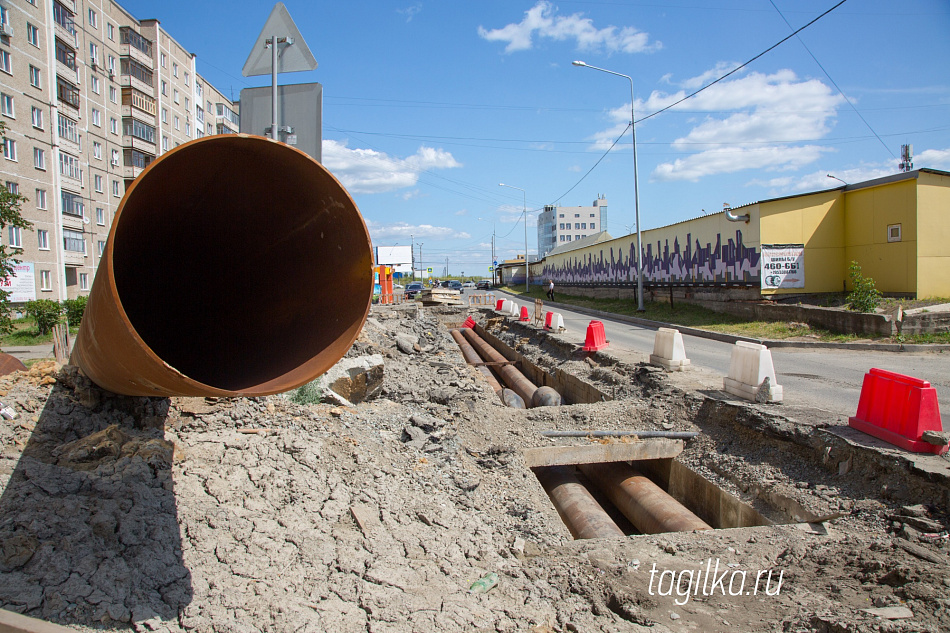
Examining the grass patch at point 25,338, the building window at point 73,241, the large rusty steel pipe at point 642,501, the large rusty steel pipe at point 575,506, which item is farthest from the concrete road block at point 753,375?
the building window at point 73,241

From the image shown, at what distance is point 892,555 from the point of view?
12.8 feet

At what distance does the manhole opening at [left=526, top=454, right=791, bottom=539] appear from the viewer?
226 inches

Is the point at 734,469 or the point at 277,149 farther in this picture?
the point at 734,469

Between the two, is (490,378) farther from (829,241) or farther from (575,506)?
(829,241)

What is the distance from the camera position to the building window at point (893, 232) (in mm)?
16125

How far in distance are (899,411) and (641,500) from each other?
2736 millimetres

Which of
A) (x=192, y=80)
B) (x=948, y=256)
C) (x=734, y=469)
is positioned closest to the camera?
(x=734, y=469)

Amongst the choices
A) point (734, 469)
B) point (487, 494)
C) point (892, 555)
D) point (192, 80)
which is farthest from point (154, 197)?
point (192, 80)

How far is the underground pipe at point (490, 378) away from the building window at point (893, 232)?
1261 cm

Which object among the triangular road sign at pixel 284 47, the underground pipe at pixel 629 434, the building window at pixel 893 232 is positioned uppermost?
Answer: the triangular road sign at pixel 284 47

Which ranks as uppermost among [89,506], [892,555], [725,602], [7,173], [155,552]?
[7,173]

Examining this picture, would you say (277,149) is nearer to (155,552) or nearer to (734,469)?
(155,552)

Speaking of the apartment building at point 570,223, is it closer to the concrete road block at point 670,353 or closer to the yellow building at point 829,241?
the yellow building at point 829,241

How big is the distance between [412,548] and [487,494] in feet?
5.55
